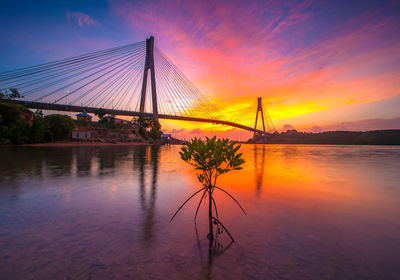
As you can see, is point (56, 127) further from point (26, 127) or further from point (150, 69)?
point (150, 69)

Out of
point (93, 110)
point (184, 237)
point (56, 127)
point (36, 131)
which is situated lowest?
point (184, 237)

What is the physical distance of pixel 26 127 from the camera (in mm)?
36750

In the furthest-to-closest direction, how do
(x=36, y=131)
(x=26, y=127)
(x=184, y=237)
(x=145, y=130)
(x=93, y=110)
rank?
(x=145, y=130)
(x=93, y=110)
(x=36, y=131)
(x=26, y=127)
(x=184, y=237)

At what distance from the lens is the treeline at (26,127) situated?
1363 inches

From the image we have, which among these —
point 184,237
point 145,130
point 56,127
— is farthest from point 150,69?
point 184,237

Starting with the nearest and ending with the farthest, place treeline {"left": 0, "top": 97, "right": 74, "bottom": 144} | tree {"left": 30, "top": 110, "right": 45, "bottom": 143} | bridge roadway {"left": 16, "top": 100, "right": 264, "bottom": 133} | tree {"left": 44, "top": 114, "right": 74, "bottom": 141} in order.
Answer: treeline {"left": 0, "top": 97, "right": 74, "bottom": 144}
tree {"left": 30, "top": 110, "right": 45, "bottom": 143}
tree {"left": 44, "top": 114, "right": 74, "bottom": 141}
bridge roadway {"left": 16, "top": 100, "right": 264, "bottom": 133}

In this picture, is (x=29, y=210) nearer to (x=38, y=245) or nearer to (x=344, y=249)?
(x=38, y=245)

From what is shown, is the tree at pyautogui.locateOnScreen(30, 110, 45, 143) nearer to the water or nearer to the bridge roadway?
the bridge roadway

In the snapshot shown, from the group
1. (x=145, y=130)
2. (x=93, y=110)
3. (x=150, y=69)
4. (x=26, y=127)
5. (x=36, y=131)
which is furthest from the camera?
(x=145, y=130)

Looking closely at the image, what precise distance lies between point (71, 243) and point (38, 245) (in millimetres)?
570

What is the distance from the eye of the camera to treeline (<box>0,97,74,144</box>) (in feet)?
114

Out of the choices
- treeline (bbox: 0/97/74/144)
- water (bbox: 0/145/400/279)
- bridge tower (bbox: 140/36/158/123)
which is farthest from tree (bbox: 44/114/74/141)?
water (bbox: 0/145/400/279)

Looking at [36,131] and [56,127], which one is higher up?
[56,127]

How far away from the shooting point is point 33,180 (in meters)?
8.73
